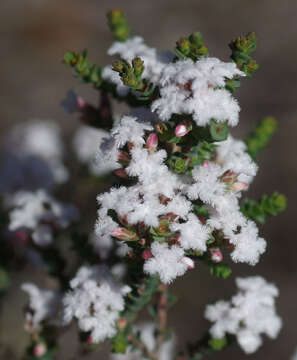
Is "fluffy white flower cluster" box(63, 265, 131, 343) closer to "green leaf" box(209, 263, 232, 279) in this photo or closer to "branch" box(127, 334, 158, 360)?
"branch" box(127, 334, 158, 360)

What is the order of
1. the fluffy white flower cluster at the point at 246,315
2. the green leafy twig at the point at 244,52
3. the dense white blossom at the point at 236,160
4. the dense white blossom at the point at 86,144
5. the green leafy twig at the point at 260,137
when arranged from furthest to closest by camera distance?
the dense white blossom at the point at 86,144
the green leafy twig at the point at 260,137
the fluffy white flower cluster at the point at 246,315
the dense white blossom at the point at 236,160
the green leafy twig at the point at 244,52

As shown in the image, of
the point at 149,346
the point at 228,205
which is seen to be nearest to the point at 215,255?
the point at 228,205

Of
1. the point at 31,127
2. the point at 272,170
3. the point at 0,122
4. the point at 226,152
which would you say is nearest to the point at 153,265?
the point at 226,152

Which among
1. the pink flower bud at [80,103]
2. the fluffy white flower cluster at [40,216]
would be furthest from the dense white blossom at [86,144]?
the pink flower bud at [80,103]

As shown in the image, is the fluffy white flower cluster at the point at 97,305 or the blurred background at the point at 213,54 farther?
the blurred background at the point at 213,54

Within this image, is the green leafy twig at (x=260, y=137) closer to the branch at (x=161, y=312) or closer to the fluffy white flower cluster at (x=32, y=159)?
the branch at (x=161, y=312)

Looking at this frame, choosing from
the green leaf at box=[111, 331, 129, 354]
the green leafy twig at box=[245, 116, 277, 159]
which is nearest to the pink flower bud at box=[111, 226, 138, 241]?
the green leaf at box=[111, 331, 129, 354]

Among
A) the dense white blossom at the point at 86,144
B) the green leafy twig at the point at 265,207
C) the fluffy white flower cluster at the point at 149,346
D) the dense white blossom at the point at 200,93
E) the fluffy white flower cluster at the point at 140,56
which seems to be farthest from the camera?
the dense white blossom at the point at 86,144
